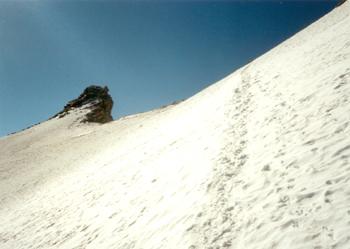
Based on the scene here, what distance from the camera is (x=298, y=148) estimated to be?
5.08 m

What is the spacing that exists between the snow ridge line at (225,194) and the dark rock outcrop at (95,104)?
34956 millimetres

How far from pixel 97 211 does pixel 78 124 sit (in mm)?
29858

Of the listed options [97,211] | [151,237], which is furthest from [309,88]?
[97,211]

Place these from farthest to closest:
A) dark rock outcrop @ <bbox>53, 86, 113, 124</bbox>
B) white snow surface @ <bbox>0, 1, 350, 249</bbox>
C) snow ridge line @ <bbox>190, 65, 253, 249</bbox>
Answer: dark rock outcrop @ <bbox>53, 86, 113, 124</bbox>
snow ridge line @ <bbox>190, 65, 253, 249</bbox>
white snow surface @ <bbox>0, 1, 350, 249</bbox>

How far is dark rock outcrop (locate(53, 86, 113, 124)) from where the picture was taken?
3941 cm

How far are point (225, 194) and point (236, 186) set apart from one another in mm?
397

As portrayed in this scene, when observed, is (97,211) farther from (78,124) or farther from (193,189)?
(78,124)

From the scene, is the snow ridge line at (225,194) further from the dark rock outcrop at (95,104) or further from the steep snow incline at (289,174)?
the dark rock outcrop at (95,104)

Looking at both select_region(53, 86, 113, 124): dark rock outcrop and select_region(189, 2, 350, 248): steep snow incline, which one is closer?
select_region(189, 2, 350, 248): steep snow incline

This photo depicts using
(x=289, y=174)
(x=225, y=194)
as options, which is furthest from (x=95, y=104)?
(x=289, y=174)

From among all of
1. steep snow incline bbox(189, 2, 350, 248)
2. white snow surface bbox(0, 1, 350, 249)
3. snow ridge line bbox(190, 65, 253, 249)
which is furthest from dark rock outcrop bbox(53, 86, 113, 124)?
steep snow incline bbox(189, 2, 350, 248)

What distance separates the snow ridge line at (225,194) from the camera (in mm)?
3748

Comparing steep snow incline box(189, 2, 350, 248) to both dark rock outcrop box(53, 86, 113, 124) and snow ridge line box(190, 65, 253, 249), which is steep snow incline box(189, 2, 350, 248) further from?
dark rock outcrop box(53, 86, 113, 124)

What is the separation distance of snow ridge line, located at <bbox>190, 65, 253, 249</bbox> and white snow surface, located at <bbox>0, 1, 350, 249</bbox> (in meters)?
0.03
